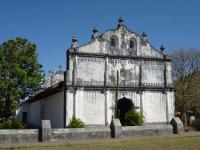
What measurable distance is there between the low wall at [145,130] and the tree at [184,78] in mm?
14750

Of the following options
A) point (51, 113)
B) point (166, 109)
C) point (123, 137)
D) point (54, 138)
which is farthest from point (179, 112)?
point (54, 138)

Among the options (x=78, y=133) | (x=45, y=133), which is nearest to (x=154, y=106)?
(x=78, y=133)

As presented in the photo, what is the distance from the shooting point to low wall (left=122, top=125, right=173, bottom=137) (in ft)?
71.4

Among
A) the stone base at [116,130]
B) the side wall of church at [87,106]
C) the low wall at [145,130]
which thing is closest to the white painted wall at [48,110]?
the side wall of church at [87,106]

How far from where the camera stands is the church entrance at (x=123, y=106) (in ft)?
92.6

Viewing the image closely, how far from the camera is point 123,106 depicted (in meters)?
29.2

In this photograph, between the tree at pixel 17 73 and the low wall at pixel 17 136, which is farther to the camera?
the tree at pixel 17 73

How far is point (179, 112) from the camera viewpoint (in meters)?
39.7

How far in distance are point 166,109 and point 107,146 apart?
1364 centimetres

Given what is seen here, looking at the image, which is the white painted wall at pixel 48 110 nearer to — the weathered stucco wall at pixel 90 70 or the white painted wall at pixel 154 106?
the weathered stucco wall at pixel 90 70

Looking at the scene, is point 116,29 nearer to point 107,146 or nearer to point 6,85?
point 6,85

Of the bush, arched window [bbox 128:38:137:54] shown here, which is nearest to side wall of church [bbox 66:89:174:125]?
the bush

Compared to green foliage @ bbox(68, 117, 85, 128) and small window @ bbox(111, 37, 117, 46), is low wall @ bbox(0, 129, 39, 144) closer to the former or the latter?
green foliage @ bbox(68, 117, 85, 128)

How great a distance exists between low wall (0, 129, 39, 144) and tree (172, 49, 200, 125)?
22326mm
